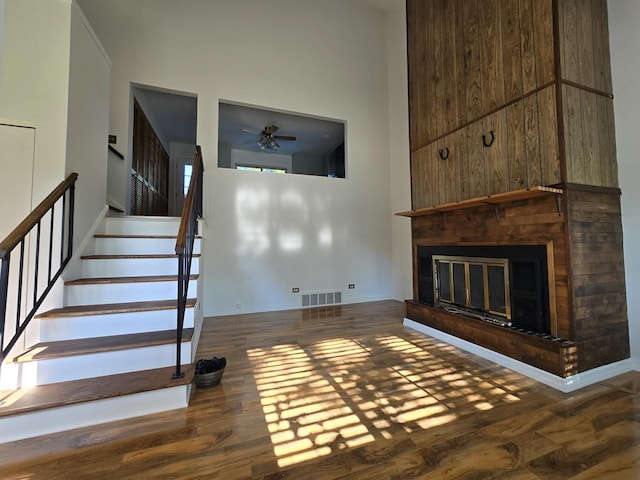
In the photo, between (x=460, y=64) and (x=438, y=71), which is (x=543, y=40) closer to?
(x=460, y=64)

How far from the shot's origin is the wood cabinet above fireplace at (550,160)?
6.82 feet

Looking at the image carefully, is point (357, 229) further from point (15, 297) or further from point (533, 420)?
point (15, 297)

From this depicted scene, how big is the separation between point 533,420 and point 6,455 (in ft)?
9.38

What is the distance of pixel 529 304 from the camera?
7.57ft

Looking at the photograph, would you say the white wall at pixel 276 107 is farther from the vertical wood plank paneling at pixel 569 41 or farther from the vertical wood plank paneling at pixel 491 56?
the vertical wood plank paneling at pixel 569 41

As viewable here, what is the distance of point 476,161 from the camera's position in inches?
108

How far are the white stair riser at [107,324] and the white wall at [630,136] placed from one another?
3607 mm

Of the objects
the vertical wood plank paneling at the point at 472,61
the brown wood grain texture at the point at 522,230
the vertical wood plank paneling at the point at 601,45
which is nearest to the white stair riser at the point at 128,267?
the brown wood grain texture at the point at 522,230

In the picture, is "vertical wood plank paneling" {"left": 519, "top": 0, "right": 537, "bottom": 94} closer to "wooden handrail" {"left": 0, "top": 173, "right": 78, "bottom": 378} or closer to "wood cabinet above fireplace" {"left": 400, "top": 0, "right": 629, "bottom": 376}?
"wood cabinet above fireplace" {"left": 400, "top": 0, "right": 629, "bottom": 376}

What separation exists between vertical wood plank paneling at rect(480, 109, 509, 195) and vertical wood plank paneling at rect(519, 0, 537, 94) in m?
0.27

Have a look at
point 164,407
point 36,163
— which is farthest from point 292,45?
point 164,407

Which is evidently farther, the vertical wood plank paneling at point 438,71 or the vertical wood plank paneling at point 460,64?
the vertical wood plank paneling at point 438,71

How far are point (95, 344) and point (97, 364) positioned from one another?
152mm

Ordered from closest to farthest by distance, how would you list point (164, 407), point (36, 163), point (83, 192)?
point (164, 407)
point (36, 163)
point (83, 192)
